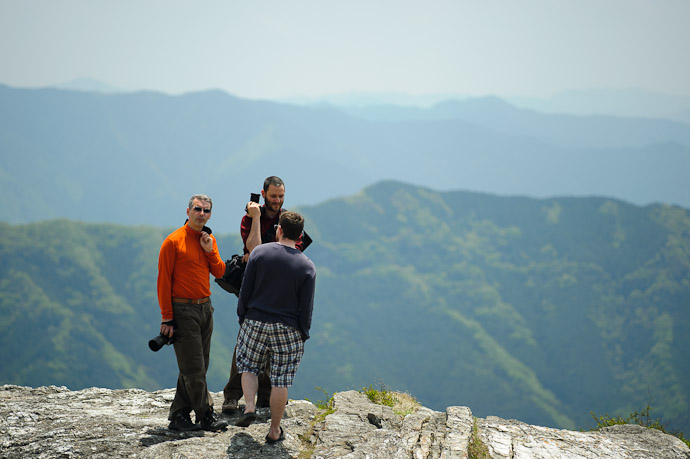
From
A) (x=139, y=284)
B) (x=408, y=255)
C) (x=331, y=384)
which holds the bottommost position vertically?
(x=331, y=384)

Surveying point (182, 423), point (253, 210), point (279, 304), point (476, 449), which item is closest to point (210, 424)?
point (182, 423)

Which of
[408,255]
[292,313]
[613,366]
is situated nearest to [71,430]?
[292,313]

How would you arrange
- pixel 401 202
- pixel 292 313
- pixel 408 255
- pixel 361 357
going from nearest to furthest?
pixel 292 313
pixel 361 357
pixel 408 255
pixel 401 202

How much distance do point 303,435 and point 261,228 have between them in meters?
2.52

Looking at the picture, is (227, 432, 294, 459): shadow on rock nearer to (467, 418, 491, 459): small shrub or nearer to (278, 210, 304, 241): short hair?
(467, 418, 491, 459): small shrub

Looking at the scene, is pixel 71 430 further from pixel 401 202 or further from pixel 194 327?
pixel 401 202

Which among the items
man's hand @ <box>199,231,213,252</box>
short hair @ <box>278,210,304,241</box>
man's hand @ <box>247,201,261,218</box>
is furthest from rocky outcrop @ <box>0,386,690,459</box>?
man's hand @ <box>247,201,261,218</box>

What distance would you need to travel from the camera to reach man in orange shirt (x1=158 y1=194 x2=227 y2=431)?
5.34 m

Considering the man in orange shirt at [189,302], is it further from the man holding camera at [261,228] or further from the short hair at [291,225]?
the short hair at [291,225]

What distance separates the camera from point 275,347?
5.07m

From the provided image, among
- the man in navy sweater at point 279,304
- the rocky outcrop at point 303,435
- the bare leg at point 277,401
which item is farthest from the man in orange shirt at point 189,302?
the bare leg at point 277,401

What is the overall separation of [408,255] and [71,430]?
15826cm

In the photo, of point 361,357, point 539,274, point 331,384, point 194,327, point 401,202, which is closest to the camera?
point 194,327

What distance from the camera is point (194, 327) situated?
549 centimetres
